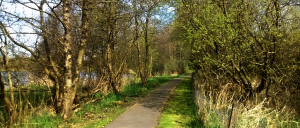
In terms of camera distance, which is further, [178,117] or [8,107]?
[178,117]

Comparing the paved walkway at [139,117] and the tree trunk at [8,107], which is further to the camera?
the paved walkway at [139,117]

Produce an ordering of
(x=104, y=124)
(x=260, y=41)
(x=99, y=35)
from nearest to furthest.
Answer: (x=104, y=124)
(x=260, y=41)
(x=99, y=35)

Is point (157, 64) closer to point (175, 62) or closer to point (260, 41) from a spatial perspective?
point (175, 62)

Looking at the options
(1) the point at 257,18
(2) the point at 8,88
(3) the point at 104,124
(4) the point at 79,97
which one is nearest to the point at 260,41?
(1) the point at 257,18

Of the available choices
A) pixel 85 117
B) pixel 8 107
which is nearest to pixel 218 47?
pixel 85 117

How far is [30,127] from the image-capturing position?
640 centimetres

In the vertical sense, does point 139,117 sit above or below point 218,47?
below

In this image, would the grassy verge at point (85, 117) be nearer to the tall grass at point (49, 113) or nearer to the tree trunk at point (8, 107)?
the tall grass at point (49, 113)

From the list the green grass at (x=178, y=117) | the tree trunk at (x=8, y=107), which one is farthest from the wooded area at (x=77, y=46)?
the green grass at (x=178, y=117)

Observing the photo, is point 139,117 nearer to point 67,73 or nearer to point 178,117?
point 178,117

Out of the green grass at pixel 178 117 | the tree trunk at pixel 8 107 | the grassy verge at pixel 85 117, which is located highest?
the tree trunk at pixel 8 107

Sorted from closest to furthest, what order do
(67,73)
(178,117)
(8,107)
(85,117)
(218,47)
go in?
(8,107) < (67,73) < (85,117) < (178,117) < (218,47)

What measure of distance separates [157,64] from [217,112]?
30.8m

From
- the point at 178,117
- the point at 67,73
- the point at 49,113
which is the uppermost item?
the point at 67,73
